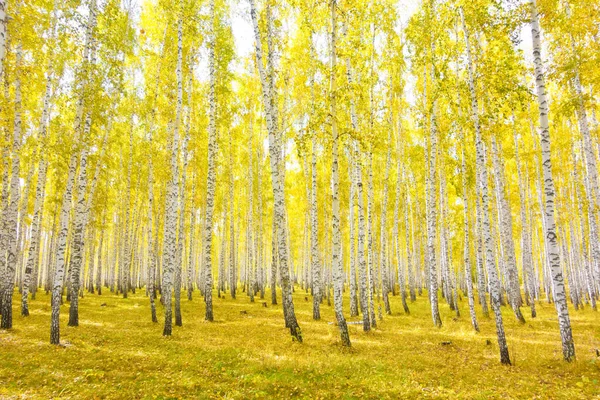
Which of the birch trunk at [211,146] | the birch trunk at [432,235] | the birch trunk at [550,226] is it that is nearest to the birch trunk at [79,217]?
the birch trunk at [211,146]

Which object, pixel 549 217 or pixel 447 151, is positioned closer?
pixel 549 217

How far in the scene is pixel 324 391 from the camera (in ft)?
23.1

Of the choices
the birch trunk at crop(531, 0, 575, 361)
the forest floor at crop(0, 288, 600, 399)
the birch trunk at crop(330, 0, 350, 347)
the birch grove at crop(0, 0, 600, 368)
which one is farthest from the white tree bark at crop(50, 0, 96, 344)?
the birch trunk at crop(531, 0, 575, 361)

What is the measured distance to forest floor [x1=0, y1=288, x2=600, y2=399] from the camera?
7008mm

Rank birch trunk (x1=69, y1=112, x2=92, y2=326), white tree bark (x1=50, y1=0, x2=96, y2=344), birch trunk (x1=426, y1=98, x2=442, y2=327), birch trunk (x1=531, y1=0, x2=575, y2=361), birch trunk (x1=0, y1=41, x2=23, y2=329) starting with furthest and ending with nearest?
birch trunk (x1=426, y1=98, x2=442, y2=327)
birch trunk (x1=0, y1=41, x2=23, y2=329)
birch trunk (x1=69, y1=112, x2=92, y2=326)
white tree bark (x1=50, y1=0, x2=96, y2=344)
birch trunk (x1=531, y1=0, x2=575, y2=361)

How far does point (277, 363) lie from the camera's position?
862 cm

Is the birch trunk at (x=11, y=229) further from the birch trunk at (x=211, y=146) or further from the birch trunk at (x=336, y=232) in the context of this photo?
the birch trunk at (x=336, y=232)

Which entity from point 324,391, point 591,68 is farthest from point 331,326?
point 591,68

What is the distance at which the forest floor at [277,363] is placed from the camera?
701 centimetres

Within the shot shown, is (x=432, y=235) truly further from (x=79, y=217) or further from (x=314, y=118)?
(x=79, y=217)

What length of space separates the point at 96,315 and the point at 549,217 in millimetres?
18734

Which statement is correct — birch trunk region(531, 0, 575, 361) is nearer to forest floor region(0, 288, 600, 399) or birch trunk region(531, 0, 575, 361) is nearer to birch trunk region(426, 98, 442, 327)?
forest floor region(0, 288, 600, 399)

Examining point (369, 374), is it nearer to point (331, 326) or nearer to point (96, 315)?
point (331, 326)

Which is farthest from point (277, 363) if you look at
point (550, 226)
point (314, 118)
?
point (550, 226)
